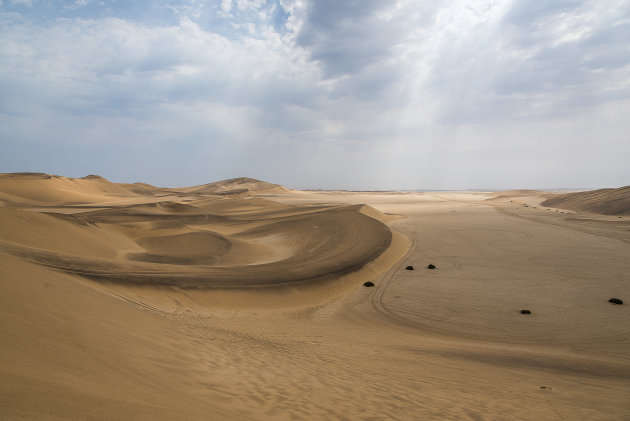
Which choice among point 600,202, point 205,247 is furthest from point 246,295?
point 600,202

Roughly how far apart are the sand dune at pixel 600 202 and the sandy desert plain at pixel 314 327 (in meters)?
17.7

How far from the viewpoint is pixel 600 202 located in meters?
38.1

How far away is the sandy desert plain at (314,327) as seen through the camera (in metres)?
4.15

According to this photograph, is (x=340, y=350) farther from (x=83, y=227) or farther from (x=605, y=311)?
(x=83, y=227)

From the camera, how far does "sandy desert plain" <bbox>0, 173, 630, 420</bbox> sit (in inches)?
163

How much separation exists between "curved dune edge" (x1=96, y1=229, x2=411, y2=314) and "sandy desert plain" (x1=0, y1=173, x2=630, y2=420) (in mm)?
66

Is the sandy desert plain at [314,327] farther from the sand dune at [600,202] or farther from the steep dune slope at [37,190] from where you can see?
the steep dune slope at [37,190]

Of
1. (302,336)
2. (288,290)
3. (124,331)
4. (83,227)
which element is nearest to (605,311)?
(302,336)

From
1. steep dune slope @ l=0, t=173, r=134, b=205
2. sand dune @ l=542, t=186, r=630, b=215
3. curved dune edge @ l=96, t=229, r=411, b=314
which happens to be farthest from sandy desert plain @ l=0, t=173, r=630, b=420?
steep dune slope @ l=0, t=173, r=134, b=205

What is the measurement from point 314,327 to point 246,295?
303 cm

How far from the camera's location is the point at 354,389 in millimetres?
5387

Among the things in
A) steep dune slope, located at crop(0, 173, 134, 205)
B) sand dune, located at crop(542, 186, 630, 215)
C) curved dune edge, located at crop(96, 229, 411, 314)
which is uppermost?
steep dune slope, located at crop(0, 173, 134, 205)

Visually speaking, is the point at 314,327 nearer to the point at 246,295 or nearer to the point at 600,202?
the point at 246,295

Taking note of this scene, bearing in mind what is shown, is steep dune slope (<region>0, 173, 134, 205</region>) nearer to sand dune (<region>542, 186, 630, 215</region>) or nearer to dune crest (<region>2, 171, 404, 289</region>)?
dune crest (<region>2, 171, 404, 289</region>)
